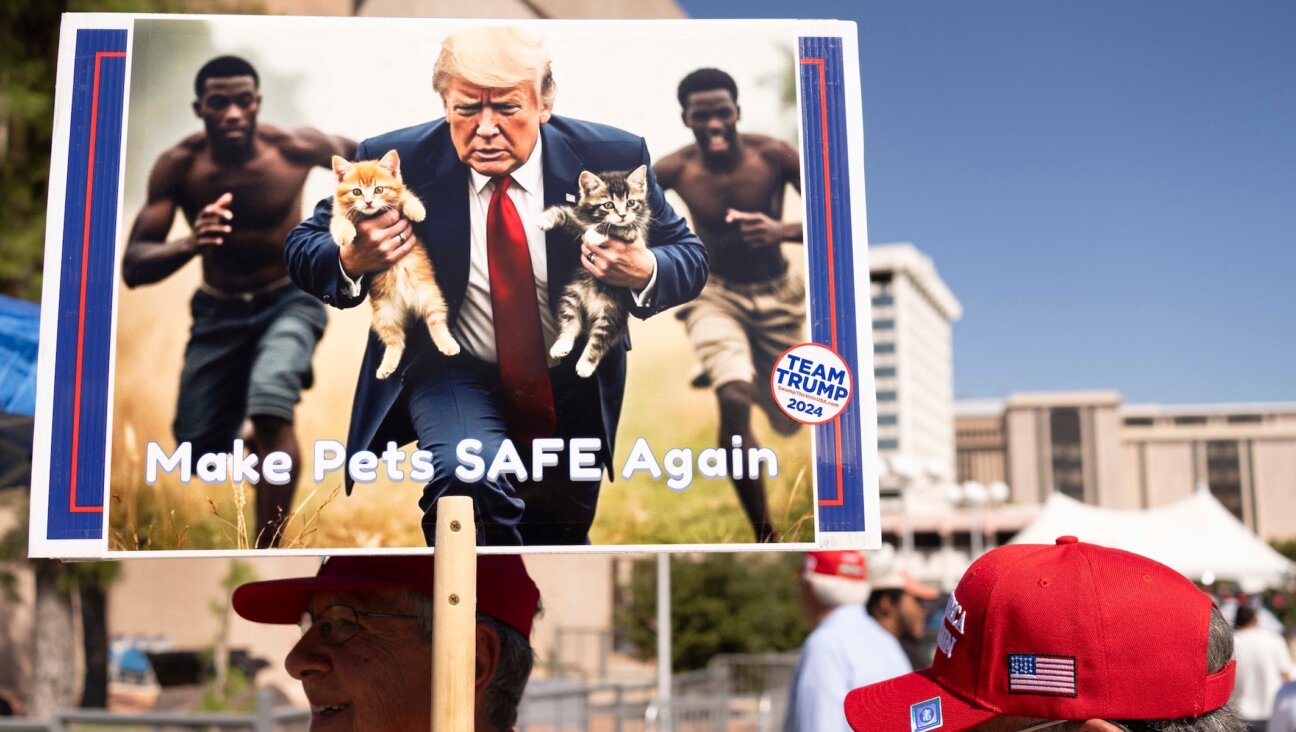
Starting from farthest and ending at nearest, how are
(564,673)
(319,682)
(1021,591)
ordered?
(564,673), (319,682), (1021,591)

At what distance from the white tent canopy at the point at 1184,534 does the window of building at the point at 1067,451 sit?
5633 inches

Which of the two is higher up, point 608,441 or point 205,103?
point 205,103

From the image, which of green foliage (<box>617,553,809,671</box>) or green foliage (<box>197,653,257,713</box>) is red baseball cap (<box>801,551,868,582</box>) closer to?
green foliage (<box>197,653,257,713</box>)

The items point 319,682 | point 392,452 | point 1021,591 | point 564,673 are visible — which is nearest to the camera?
point 1021,591

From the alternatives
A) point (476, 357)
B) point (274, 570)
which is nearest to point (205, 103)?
point (476, 357)

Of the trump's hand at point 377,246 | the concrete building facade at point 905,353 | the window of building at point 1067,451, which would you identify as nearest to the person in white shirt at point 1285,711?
the trump's hand at point 377,246

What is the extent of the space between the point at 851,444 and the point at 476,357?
57cm

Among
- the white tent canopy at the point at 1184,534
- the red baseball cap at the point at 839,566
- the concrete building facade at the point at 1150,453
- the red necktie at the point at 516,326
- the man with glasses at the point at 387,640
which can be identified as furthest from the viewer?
the concrete building facade at the point at 1150,453

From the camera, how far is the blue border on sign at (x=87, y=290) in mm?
1823

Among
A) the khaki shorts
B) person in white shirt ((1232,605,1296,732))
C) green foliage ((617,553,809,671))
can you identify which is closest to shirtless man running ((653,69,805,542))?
the khaki shorts

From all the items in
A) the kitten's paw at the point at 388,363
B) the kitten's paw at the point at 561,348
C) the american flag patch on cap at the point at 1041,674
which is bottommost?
the american flag patch on cap at the point at 1041,674

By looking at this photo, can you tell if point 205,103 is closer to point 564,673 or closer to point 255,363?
point 255,363

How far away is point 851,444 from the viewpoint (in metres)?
1.90

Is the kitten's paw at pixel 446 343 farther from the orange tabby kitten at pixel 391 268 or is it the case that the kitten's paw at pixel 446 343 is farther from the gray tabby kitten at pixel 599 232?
the gray tabby kitten at pixel 599 232
